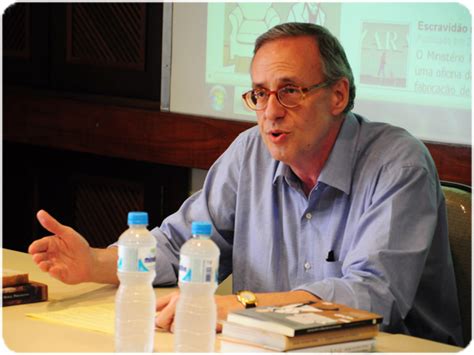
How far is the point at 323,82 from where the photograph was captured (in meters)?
2.36

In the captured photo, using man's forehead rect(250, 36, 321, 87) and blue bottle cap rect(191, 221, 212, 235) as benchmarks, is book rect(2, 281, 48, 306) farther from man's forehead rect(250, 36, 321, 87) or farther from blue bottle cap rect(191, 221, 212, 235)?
man's forehead rect(250, 36, 321, 87)

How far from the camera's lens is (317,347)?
5.42 ft

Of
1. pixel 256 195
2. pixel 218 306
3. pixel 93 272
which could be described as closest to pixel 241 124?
pixel 256 195

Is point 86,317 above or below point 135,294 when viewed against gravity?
below

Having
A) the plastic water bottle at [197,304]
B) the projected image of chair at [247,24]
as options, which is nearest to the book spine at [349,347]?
the plastic water bottle at [197,304]

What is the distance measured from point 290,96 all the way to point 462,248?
583 millimetres

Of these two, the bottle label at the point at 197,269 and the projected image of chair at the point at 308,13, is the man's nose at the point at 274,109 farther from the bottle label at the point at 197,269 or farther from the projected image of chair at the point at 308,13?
the projected image of chair at the point at 308,13

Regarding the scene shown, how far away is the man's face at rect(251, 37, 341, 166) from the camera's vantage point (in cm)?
231

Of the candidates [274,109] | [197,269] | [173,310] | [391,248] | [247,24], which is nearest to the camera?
[197,269]

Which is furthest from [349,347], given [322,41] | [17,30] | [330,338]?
[17,30]

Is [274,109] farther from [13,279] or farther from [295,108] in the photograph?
[13,279]

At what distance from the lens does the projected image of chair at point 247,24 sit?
3.99 metres

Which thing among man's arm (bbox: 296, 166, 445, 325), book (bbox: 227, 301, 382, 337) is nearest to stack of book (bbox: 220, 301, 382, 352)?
book (bbox: 227, 301, 382, 337)

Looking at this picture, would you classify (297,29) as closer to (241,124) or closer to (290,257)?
(290,257)
